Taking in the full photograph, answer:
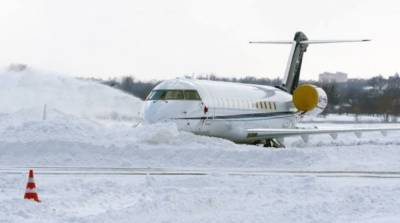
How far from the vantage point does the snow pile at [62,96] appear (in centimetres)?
4609

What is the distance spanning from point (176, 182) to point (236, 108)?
1500 centimetres

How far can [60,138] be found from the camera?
2530 cm

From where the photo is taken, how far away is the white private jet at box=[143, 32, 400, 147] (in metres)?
28.9

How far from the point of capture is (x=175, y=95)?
29.2 m

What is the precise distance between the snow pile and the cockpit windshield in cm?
1552

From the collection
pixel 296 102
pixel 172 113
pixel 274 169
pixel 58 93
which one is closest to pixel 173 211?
pixel 274 169

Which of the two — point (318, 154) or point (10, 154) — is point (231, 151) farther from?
point (10, 154)

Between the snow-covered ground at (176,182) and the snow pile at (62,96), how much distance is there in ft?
18.2

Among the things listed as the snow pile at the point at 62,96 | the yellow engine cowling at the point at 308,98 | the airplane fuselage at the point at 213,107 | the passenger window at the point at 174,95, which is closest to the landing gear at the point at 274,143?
the airplane fuselage at the point at 213,107

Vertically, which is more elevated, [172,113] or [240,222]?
[172,113]

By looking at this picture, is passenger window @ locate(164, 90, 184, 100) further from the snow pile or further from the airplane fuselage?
the snow pile

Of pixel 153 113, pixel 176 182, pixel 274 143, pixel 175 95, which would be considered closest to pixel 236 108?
pixel 274 143

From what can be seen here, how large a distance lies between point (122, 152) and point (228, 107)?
790 cm

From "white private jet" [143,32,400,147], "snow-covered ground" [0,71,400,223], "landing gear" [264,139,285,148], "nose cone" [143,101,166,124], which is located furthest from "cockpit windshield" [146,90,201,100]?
"landing gear" [264,139,285,148]
